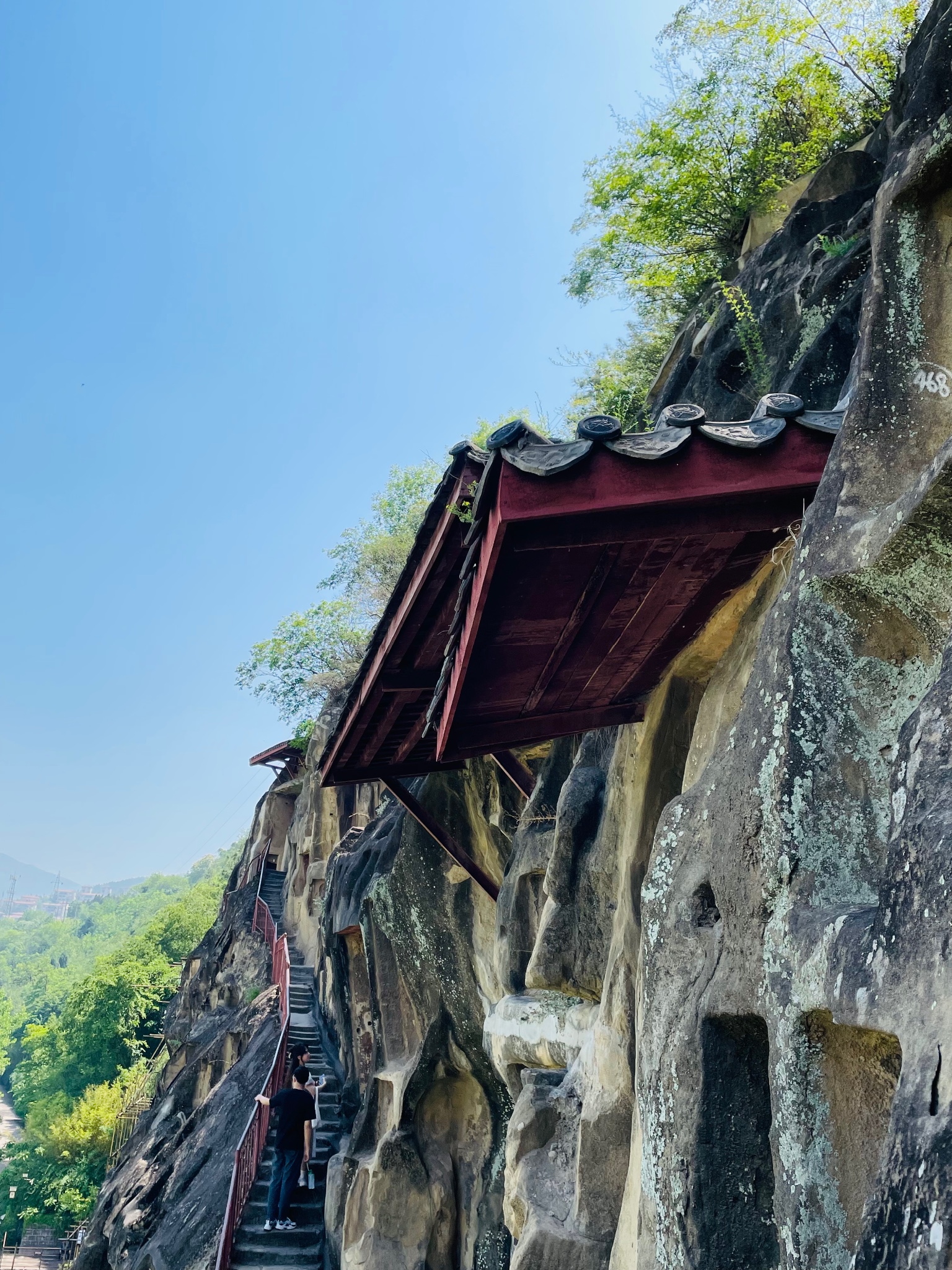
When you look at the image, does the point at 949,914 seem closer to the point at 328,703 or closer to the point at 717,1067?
the point at 717,1067

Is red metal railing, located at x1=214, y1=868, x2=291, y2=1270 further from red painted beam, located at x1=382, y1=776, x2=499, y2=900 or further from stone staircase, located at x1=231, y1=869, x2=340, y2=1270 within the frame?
red painted beam, located at x1=382, y1=776, x2=499, y2=900

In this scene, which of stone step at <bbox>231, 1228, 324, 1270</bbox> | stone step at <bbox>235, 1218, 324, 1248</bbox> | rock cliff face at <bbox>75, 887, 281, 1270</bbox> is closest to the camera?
stone step at <bbox>231, 1228, 324, 1270</bbox>

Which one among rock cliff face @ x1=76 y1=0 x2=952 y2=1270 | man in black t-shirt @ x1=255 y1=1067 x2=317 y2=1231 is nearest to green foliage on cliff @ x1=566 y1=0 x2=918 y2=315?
rock cliff face @ x1=76 y1=0 x2=952 y2=1270

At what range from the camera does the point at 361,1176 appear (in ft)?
35.1

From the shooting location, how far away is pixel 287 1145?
1026 cm

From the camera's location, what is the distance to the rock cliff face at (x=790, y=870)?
103 inches

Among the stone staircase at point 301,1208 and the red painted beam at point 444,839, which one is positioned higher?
the red painted beam at point 444,839

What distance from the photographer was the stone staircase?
10656mm

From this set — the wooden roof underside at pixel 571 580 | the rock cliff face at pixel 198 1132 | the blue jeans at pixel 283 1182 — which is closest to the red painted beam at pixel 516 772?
the wooden roof underside at pixel 571 580

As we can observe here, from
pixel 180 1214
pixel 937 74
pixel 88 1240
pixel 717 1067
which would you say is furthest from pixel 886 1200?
pixel 88 1240

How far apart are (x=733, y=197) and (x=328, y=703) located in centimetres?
1506

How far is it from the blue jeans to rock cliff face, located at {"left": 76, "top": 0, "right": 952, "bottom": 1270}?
97.7 inches

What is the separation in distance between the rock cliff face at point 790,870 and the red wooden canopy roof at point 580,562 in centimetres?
30

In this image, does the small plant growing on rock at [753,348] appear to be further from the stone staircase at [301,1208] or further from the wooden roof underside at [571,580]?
the stone staircase at [301,1208]
